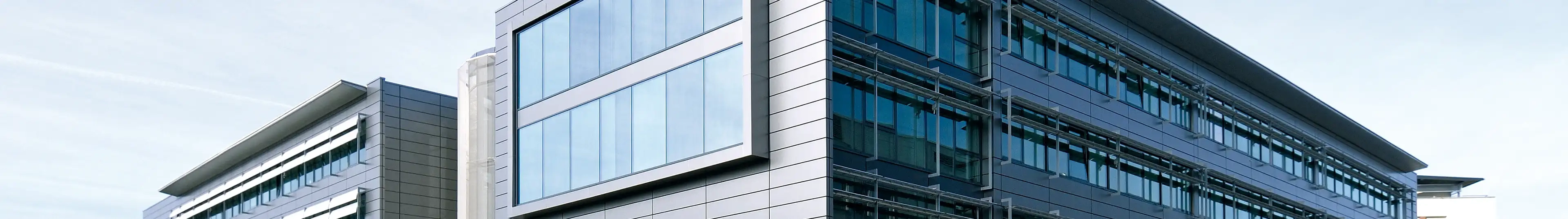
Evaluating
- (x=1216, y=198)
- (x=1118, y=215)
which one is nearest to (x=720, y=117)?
(x=1118, y=215)

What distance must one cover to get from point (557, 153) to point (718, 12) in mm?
7047

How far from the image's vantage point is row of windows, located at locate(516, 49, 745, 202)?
115ft

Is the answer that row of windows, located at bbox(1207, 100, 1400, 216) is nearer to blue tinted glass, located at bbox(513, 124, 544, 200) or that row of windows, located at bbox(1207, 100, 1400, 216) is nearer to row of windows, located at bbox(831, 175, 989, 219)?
row of windows, located at bbox(831, 175, 989, 219)

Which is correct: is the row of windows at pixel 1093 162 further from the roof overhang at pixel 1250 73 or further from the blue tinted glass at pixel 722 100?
the blue tinted glass at pixel 722 100

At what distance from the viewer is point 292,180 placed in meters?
57.7

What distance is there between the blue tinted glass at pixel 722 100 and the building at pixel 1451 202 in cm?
7304

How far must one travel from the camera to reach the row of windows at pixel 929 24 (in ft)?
117

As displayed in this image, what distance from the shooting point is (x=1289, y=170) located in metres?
55.6

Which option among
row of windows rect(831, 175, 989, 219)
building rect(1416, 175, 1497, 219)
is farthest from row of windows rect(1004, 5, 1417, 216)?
building rect(1416, 175, 1497, 219)

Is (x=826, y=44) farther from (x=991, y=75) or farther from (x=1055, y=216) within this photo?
(x=1055, y=216)

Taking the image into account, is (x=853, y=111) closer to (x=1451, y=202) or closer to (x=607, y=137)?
(x=607, y=137)


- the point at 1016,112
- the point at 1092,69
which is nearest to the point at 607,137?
the point at 1016,112

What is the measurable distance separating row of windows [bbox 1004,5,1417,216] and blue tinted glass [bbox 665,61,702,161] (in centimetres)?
859

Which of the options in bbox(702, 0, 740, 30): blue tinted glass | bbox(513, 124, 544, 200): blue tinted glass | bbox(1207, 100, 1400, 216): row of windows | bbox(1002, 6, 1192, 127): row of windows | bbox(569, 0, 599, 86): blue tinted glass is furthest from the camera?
bbox(1207, 100, 1400, 216): row of windows
